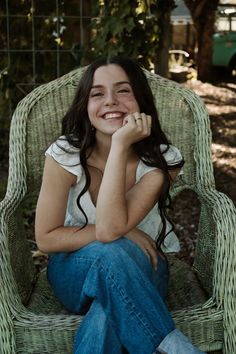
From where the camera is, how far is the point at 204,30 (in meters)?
9.23

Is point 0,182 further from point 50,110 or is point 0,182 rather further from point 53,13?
point 50,110

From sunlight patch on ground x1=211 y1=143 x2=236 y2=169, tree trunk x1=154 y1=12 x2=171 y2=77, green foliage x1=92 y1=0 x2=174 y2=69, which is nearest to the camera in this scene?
green foliage x1=92 y1=0 x2=174 y2=69

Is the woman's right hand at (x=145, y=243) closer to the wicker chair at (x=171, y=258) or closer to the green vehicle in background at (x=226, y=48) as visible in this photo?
the wicker chair at (x=171, y=258)

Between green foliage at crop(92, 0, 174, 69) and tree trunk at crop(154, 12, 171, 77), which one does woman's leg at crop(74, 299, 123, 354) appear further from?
tree trunk at crop(154, 12, 171, 77)

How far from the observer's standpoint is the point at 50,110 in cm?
257

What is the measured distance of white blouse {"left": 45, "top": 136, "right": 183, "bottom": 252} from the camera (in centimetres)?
204

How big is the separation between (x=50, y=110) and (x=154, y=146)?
1.99ft

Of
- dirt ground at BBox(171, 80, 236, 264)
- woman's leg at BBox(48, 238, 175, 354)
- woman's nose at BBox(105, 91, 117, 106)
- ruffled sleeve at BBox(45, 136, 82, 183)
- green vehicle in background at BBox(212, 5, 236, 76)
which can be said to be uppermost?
woman's nose at BBox(105, 91, 117, 106)

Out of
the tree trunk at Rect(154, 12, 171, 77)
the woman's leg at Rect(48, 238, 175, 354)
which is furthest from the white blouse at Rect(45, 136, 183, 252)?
the tree trunk at Rect(154, 12, 171, 77)

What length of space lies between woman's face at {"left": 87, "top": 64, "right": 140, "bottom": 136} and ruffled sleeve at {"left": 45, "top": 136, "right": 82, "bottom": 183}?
0.12 metres

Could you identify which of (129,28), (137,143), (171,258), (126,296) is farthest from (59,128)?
(129,28)

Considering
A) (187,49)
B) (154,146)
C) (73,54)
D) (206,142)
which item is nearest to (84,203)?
(154,146)

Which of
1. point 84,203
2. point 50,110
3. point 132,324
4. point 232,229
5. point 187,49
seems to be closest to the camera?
point 132,324

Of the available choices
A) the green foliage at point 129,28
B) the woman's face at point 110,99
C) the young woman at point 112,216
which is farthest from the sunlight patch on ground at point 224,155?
the woman's face at point 110,99
